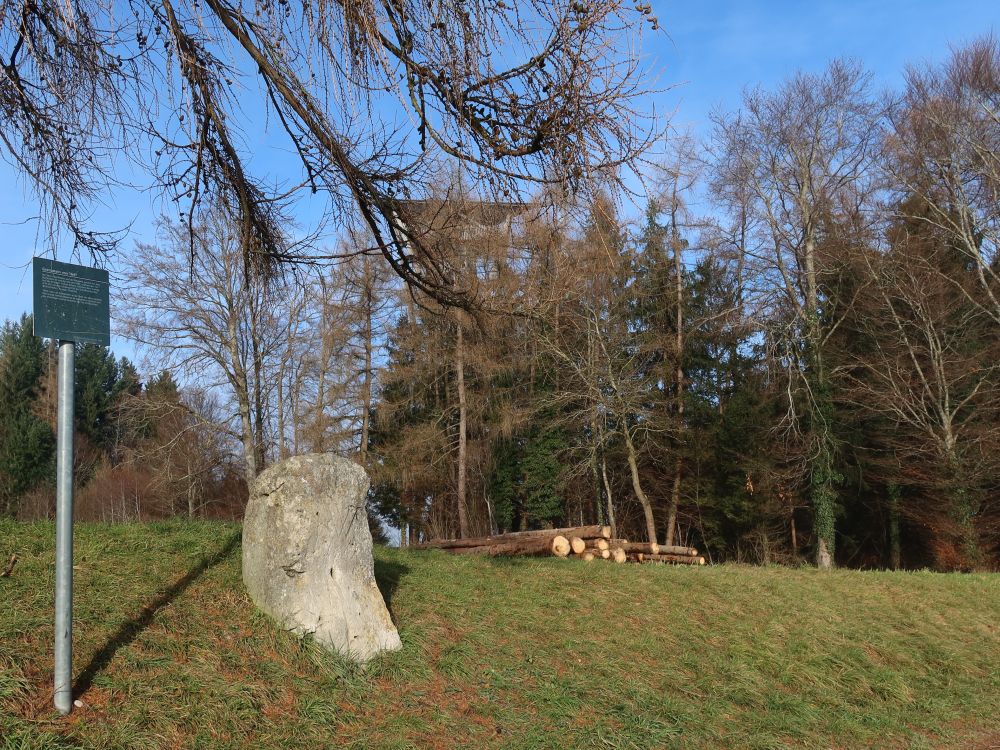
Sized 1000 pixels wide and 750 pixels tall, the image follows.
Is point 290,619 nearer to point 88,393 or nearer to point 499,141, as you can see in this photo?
point 499,141

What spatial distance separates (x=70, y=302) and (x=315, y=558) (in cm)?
277

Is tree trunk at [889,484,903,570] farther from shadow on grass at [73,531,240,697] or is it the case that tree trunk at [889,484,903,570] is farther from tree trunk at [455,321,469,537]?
shadow on grass at [73,531,240,697]

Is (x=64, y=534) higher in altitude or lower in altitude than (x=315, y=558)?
higher

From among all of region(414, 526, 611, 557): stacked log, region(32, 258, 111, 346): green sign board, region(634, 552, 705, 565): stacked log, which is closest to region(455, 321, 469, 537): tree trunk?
region(634, 552, 705, 565): stacked log

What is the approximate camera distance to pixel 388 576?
8562mm

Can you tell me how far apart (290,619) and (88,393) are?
1327 inches

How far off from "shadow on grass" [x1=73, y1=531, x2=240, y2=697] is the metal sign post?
267mm

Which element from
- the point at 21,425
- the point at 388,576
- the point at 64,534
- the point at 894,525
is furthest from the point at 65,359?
the point at 21,425

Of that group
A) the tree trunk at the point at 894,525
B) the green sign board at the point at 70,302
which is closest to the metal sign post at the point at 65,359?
the green sign board at the point at 70,302

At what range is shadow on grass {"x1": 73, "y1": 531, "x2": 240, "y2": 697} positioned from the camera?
4.59 m

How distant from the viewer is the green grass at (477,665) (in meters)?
4.71

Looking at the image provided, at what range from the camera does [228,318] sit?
21062mm

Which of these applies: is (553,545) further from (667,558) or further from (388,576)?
(388,576)

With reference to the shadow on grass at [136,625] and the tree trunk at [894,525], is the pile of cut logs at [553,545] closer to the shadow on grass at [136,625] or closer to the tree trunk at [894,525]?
the shadow on grass at [136,625]
